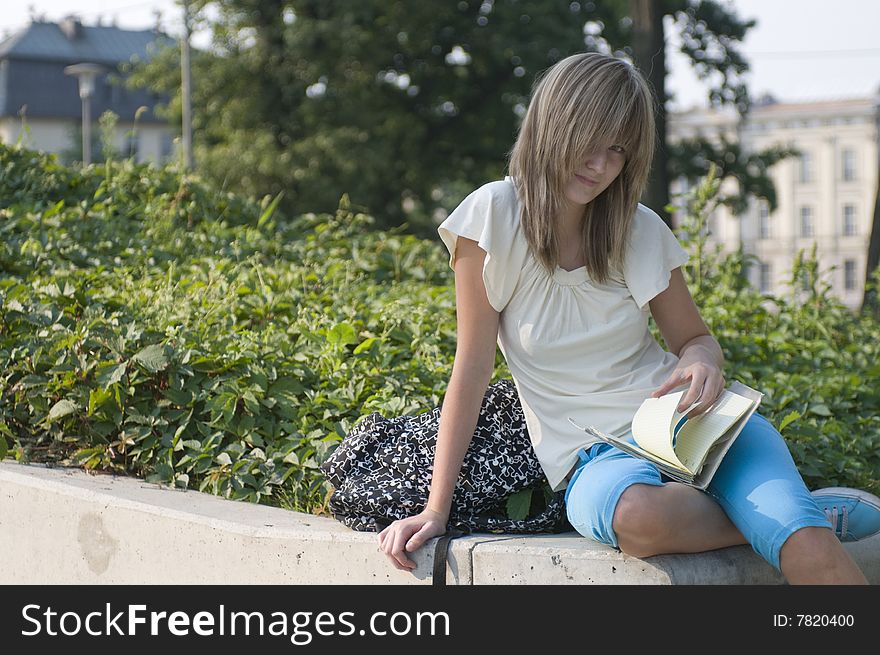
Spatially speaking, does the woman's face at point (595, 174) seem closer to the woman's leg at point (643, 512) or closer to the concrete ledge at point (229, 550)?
the woman's leg at point (643, 512)

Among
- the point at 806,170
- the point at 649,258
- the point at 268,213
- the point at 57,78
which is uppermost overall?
the point at 57,78

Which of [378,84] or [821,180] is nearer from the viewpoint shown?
[378,84]

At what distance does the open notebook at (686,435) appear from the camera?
2.44m

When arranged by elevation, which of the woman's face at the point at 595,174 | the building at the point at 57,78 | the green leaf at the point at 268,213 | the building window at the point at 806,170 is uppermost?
the building at the point at 57,78

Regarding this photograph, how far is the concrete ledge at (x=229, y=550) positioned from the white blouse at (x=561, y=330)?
0.28m

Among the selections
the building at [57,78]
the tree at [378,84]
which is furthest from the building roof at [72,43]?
the tree at [378,84]

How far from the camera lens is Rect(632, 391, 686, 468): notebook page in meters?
2.43

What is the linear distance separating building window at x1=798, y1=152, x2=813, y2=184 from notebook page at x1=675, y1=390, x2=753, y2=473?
72935mm

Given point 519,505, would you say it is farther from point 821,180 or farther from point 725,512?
point 821,180

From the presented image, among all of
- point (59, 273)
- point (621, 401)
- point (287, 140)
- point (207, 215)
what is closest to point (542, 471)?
point (621, 401)

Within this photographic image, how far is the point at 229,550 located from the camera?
113 inches

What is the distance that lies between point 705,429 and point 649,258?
0.53 meters

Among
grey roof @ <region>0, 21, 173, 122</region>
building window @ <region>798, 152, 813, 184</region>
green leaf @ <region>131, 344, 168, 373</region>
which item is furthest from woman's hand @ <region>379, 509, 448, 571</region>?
building window @ <region>798, 152, 813, 184</region>

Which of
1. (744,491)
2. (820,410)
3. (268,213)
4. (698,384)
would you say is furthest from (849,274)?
(744,491)
